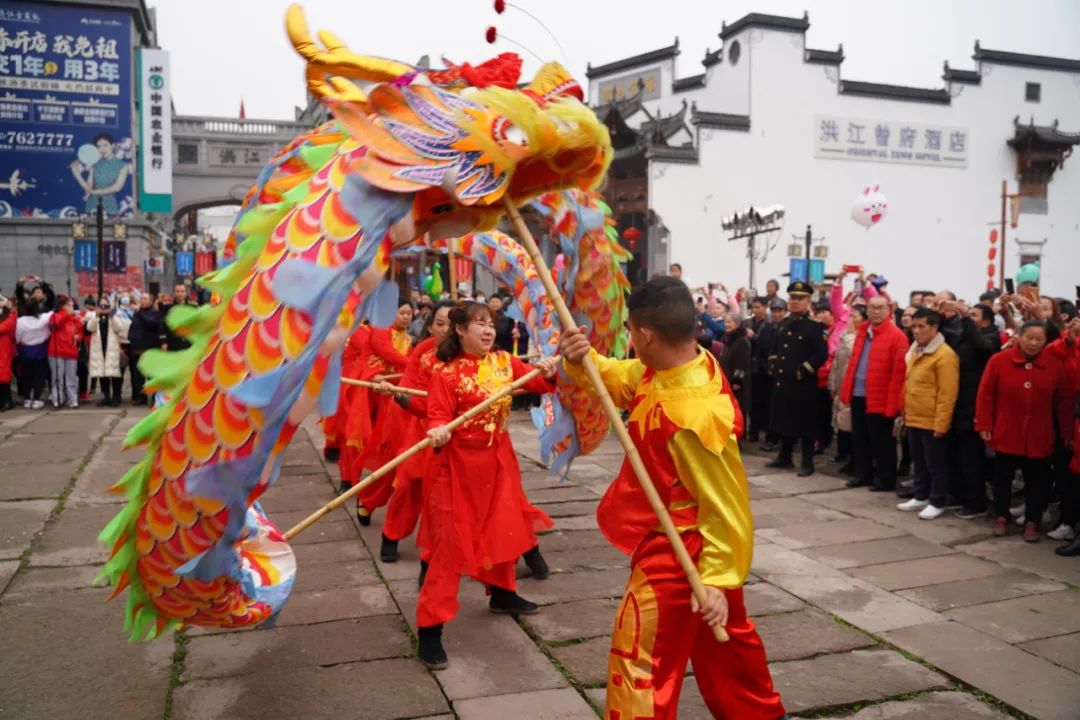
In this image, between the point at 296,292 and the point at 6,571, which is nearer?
the point at 296,292

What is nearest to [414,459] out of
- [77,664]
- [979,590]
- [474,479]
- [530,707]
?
[474,479]

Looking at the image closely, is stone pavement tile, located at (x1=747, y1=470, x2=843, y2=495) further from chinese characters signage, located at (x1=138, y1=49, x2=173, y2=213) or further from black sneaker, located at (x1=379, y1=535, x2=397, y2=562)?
chinese characters signage, located at (x1=138, y1=49, x2=173, y2=213)

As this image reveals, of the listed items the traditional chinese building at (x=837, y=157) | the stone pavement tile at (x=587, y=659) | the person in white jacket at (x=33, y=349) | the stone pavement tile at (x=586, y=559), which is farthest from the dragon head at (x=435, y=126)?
the traditional chinese building at (x=837, y=157)

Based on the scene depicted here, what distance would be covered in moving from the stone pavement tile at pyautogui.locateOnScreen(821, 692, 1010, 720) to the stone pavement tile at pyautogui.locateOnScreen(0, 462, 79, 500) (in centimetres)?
625

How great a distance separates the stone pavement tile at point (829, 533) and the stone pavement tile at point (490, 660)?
7.53ft

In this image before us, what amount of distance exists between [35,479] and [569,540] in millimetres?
4838

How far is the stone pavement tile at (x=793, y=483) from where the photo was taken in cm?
726

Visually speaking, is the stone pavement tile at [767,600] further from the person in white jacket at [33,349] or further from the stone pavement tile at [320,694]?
the person in white jacket at [33,349]

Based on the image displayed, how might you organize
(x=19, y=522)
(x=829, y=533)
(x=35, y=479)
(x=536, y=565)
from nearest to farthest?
1. (x=536, y=565)
2. (x=829, y=533)
3. (x=19, y=522)
4. (x=35, y=479)

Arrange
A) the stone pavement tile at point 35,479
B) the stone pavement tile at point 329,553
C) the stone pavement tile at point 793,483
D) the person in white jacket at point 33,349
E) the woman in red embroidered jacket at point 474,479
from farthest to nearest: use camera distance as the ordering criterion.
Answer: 1. the person in white jacket at point 33,349
2. the stone pavement tile at point 793,483
3. the stone pavement tile at point 35,479
4. the stone pavement tile at point 329,553
5. the woman in red embroidered jacket at point 474,479

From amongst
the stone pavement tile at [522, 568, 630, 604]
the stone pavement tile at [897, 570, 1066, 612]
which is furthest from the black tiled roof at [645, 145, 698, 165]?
the stone pavement tile at [522, 568, 630, 604]

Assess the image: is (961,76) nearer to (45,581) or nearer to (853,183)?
(853,183)

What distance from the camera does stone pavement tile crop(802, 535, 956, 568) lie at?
17.3 feet

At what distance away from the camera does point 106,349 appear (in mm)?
12164
